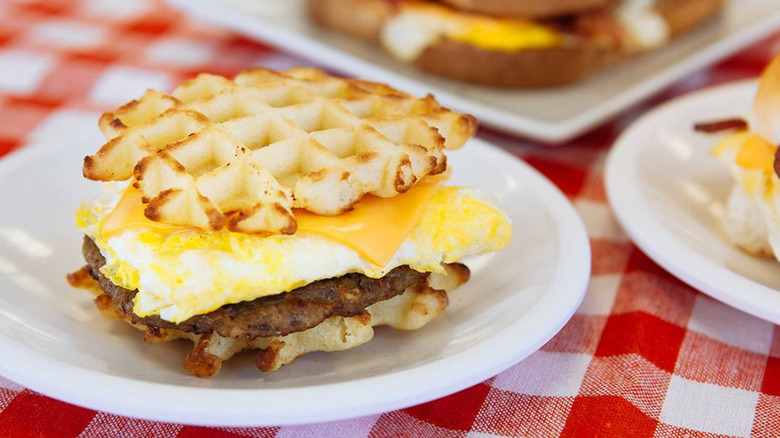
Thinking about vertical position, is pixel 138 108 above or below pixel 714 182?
above

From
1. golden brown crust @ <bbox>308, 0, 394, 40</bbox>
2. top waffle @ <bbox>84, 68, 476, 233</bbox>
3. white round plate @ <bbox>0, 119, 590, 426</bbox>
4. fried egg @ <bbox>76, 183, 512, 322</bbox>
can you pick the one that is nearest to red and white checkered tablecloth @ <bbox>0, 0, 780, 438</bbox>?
white round plate @ <bbox>0, 119, 590, 426</bbox>

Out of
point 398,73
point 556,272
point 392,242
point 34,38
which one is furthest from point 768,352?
point 34,38

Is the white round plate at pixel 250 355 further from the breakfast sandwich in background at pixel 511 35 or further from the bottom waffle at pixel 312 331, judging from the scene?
the breakfast sandwich in background at pixel 511 35

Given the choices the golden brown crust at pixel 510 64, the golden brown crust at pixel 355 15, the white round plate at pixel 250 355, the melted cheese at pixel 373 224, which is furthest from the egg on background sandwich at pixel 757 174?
the golden brown crust at pixel 355 15

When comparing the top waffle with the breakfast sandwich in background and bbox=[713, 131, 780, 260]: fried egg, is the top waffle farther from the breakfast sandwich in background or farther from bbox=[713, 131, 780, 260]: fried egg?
the breakfast sandwich in background

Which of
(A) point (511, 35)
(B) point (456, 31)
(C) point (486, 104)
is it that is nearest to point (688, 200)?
(C) point (486, 104)

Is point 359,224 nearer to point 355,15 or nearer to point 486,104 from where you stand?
point 486,104

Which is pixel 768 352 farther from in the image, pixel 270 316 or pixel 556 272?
pixel 270 316

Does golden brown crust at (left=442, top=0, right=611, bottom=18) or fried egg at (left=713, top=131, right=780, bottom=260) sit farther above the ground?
fried egg at (left=713, top=131, right=780, bottom=260)
